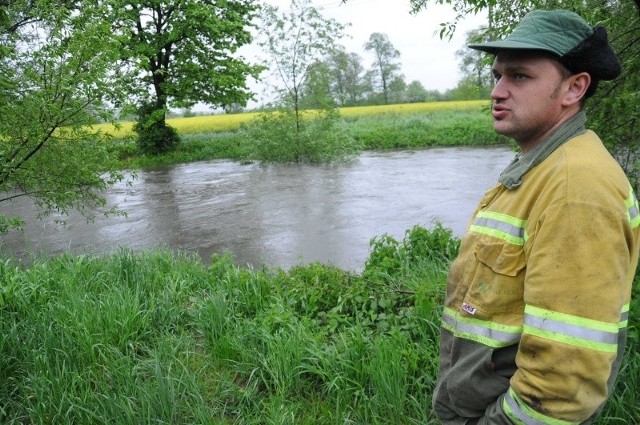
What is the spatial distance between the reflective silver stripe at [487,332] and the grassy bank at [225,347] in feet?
4.97

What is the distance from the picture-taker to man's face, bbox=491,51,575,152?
5.07 ft

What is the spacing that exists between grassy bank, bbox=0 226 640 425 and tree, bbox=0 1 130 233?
3.37 feet

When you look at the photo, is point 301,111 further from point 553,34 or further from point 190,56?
point 553,34

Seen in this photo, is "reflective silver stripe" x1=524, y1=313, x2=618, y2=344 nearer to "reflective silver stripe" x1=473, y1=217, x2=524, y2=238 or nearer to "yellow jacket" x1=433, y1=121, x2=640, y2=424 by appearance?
"yellow jacket" x1=433, y1=121, x2=640, y2=424

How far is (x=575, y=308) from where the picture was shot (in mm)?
1330

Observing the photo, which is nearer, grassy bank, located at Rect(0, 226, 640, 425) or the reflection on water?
grassy bank, located at Rect(0, 226, 640, 425)

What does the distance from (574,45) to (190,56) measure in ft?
76.4

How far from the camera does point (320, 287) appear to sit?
496cm

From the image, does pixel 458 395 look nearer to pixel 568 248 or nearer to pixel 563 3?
pixel 568 248

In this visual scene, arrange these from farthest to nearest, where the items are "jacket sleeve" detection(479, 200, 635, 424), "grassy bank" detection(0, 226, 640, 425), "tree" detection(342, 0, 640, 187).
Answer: "tree" detection(342, 0, 640, 187) < "grassy bank" detection(0, 226, 640, 425) < "jacket sleeve" detection(479, 200, 635, 424)

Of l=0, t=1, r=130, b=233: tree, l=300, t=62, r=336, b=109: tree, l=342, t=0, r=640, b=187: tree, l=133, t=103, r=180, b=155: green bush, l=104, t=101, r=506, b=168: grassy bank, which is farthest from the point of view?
l=104, t=101, r=506, b=168: grassy bank

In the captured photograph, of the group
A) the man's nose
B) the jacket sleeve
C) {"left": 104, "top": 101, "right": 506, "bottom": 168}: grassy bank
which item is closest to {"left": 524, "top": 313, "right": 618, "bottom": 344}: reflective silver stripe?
the jacket sleeve

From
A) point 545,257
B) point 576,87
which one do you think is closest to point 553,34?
point 576,87

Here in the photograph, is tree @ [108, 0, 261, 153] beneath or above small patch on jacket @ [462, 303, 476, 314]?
above
